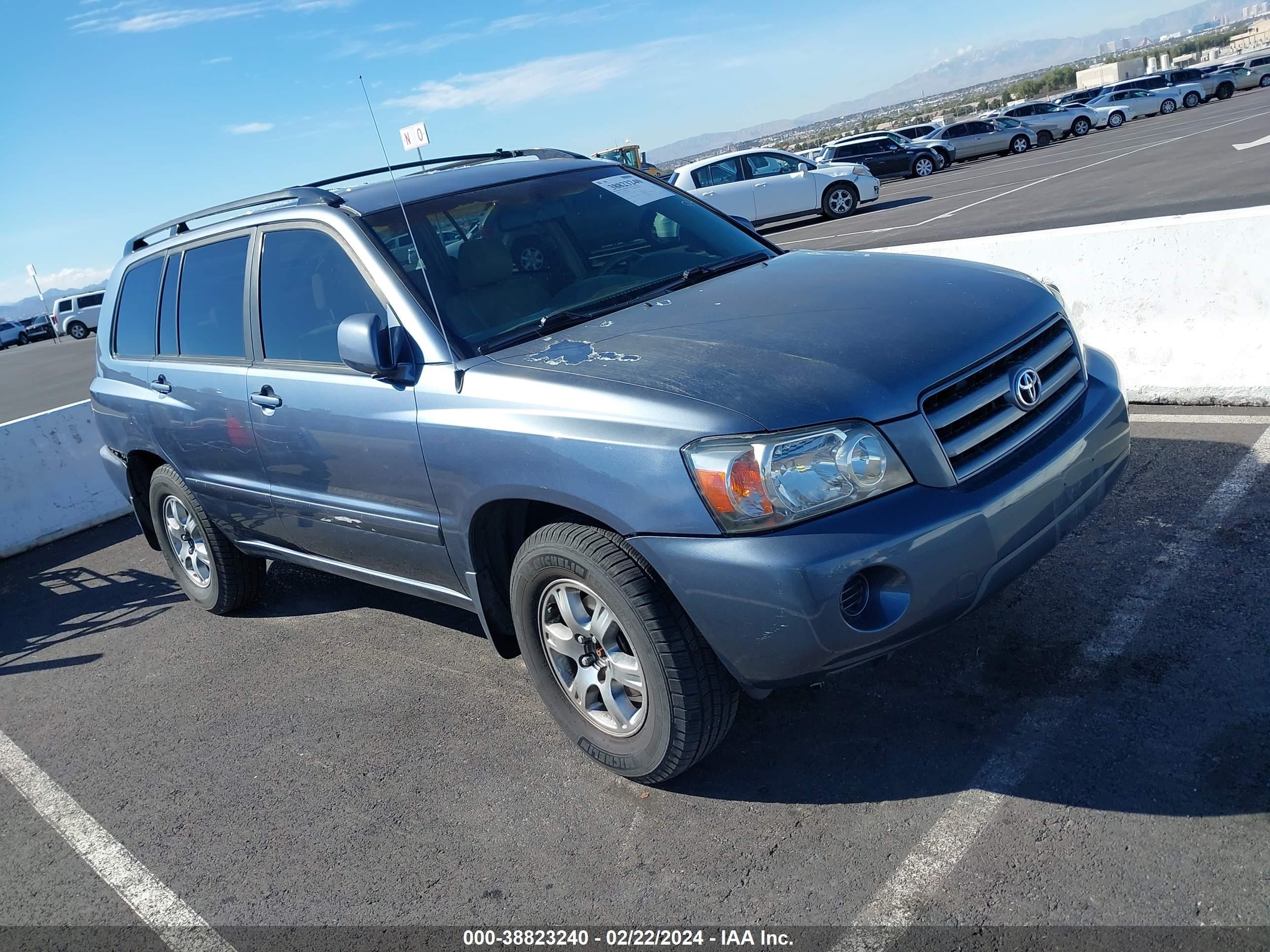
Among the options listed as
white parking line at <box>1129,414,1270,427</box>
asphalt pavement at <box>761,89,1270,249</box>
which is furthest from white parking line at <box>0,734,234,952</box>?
asphalt pavement at <box>761,89,1270,249</box>

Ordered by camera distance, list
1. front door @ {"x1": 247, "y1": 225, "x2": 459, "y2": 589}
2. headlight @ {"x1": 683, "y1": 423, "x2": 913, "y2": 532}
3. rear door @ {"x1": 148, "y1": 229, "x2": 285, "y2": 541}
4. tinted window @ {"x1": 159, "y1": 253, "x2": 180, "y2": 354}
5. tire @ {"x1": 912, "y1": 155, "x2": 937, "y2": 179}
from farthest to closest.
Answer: tire @ {"x1": 912, "y1": 155, "x2": 937, "y2": 179} → tinted window @ {"x1": 159, "y1": 253, "x2": 180, "y2": 354} → rear door @ {"x1": 148, "y1": 229, "x2": 285, "y2": 541} → front door @ {"x1": 247, "y1": 225, "x2": 459, "y2": 589} → headlight @ {"x1": 683, "y1": 423, "x2": 913, "y2": 532}

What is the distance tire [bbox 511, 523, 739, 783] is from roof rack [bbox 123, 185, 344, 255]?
1777 millimetres

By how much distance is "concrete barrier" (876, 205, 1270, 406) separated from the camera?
17.3 feet

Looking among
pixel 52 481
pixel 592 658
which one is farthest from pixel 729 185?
pixel 592 658

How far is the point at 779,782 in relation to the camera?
3168 millimetres

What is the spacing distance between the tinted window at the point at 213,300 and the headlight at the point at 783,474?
102 inches

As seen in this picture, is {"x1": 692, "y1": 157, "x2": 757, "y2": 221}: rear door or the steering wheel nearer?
the steering wheel

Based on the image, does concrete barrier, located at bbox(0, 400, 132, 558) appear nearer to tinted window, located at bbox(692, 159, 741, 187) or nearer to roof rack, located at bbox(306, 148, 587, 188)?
roof rack, located at bbox(306, 148, 587, 188)

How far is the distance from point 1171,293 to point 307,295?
14.8 ft

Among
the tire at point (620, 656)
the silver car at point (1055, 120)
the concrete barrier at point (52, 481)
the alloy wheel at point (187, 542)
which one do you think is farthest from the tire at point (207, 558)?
the silver car at point (1055, 120)

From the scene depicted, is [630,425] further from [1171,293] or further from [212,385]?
[1171,293]

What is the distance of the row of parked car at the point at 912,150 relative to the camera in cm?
2183

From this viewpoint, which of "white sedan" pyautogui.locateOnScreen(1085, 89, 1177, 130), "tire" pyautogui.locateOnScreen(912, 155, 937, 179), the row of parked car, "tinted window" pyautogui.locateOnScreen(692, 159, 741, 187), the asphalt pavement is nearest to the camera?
the asphalt pavement

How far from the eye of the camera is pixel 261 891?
3125 mm
